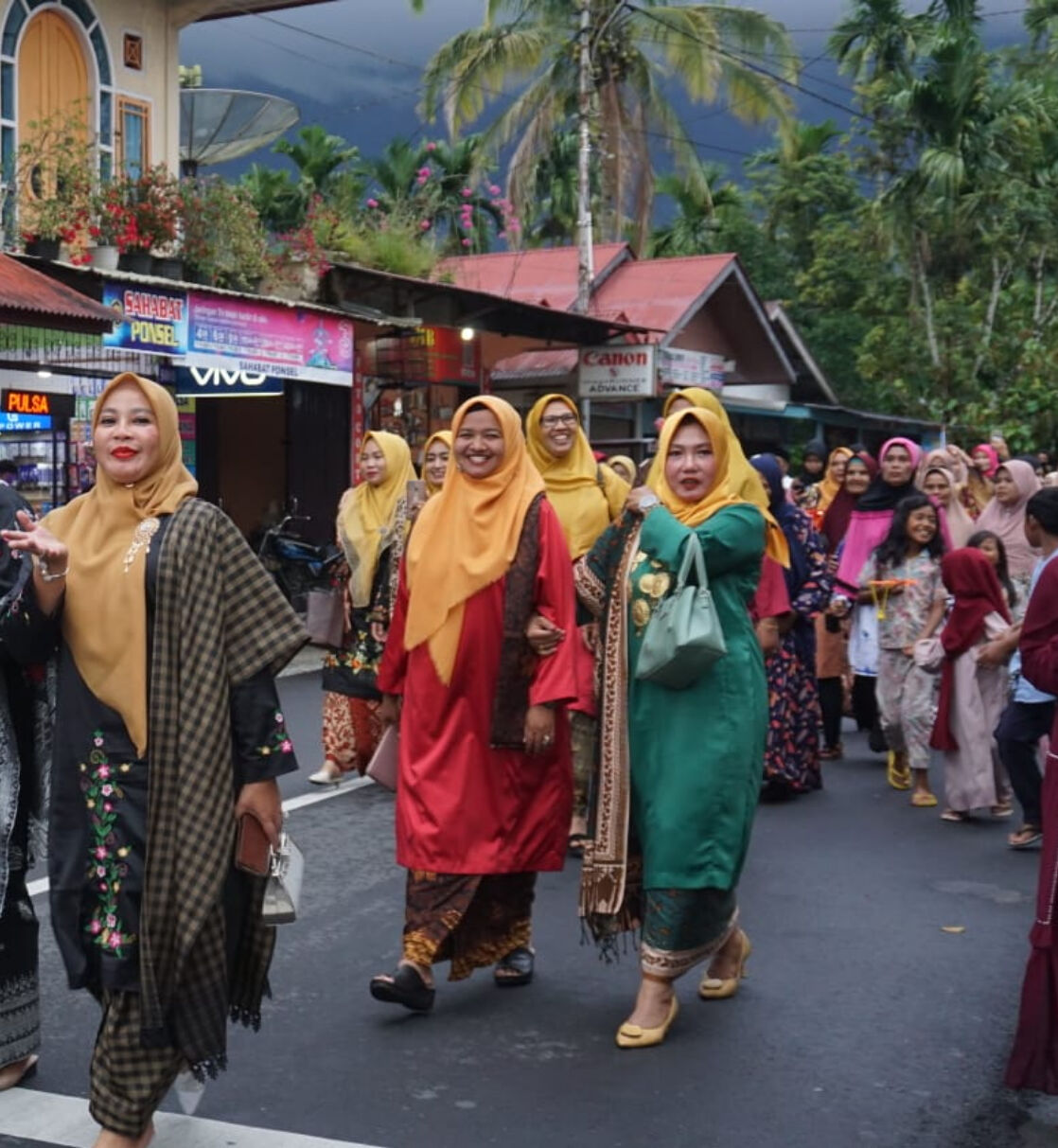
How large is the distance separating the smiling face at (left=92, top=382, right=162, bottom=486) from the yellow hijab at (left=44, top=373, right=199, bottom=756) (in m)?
0.01

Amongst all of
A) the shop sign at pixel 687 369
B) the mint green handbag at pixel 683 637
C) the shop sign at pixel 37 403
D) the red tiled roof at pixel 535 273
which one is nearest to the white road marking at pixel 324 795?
the mint green handbag at pixel 683 637

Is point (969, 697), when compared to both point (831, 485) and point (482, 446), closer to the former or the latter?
point (482, 446)

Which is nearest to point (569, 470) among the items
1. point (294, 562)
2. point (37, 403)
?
point (37, 403)

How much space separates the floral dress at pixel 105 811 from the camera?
3609 millimetres

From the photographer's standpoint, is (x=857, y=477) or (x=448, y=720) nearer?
(x=448, y=720)

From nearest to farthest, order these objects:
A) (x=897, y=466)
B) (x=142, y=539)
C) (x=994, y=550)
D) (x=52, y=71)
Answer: (x=142, y=539)
(x=994, y=550)
(x=897, y=466)
(x=52, y=71)

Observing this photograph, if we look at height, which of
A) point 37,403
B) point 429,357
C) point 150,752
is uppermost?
point 429,357

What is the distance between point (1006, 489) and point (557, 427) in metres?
2.99

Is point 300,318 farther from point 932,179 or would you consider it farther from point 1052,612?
point 932,179

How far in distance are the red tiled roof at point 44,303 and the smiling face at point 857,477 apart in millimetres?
5120

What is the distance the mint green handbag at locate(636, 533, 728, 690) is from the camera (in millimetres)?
4395

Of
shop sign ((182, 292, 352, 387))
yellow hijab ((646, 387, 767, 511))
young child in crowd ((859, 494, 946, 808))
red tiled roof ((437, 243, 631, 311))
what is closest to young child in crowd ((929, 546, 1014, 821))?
young child in crowd ((859, 494, 946, 808))

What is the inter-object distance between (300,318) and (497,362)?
7.57 metres

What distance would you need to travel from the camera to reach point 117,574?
3637mm
